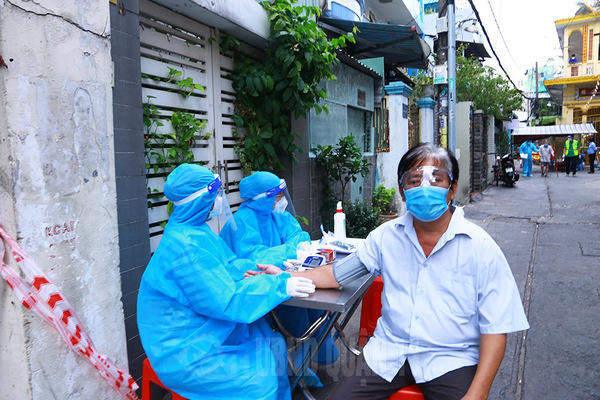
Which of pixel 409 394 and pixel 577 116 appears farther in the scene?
pixel 577 116

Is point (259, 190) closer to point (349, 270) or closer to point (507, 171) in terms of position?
point (349, 270)

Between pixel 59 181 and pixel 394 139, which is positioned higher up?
pixel 394 139

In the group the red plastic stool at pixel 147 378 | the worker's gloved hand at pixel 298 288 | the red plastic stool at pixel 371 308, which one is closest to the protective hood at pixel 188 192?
the worker's gloved hand at pixel 298 288

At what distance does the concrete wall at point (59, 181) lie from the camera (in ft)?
7.06

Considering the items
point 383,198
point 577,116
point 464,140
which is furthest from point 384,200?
point 577,116

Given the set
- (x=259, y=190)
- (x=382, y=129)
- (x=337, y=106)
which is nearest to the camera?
(x=259, y=190)

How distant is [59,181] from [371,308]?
221 centimetres

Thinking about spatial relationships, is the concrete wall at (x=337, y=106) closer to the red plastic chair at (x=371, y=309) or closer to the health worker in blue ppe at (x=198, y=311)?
the red plastic chair at (x=371, y=309)

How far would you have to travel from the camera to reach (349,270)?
2264 mm

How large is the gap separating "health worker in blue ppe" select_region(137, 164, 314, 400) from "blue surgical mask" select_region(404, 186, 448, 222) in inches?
26.3

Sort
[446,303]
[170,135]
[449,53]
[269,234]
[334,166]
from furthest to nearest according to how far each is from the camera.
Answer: [449,53] → [334,166] → [170,135] → [269,234] → [446,303]

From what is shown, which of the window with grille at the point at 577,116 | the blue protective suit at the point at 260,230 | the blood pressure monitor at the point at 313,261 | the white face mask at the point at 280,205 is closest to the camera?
the blood pressure monitor at the point at 313,261

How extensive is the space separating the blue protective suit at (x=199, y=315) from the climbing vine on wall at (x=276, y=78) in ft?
8.73

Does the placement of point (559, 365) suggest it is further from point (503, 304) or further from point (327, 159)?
point (327, 159)
